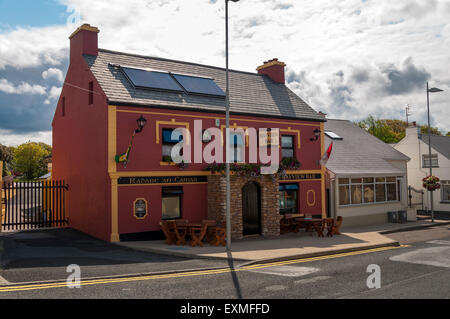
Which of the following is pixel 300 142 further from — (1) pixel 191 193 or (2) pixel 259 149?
(1) pixel 191 193

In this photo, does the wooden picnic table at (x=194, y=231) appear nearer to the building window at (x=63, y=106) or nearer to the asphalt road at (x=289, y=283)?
the asphalt road at (x=289, y=283)

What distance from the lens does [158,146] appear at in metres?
17.2

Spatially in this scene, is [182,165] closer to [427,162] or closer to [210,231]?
[210,231]

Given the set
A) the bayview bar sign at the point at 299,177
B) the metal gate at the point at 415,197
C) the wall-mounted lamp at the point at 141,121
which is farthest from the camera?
the metal gate at the point at 415,197

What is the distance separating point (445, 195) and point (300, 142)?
17.1 m

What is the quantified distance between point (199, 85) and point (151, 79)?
99.5 inches

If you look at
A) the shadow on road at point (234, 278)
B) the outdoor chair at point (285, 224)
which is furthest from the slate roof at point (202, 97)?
the shadow on road at point (234, 278)

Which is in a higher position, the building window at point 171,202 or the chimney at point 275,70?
the chimney at point 275,70

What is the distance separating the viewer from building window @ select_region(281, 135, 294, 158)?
21.0 m

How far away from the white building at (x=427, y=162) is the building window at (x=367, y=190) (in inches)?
301

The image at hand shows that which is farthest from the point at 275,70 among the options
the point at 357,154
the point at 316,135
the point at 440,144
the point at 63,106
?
the point at 440,144

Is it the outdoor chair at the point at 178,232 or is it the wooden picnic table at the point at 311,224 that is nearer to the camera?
the outdoor chair at the point at 178,232

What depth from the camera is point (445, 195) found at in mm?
31812

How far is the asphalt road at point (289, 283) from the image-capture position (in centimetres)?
827
